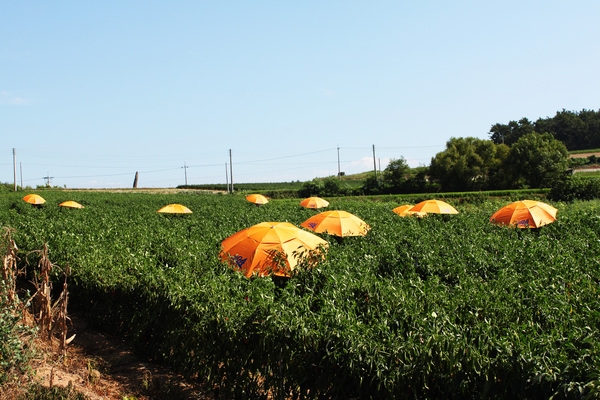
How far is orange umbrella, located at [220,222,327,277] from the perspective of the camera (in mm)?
8961

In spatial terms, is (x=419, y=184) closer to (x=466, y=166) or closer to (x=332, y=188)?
(x=466, y=166)

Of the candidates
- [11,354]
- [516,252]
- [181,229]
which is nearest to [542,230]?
[516,252]

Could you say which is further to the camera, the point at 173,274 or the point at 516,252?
the point at 516,252

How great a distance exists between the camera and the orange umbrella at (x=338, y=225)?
13148mm

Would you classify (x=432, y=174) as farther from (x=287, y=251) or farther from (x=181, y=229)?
(x=287, y=251)

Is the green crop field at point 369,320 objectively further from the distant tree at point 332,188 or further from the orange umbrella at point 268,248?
the distant tree at point 332,188

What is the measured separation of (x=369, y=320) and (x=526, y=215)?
11234 millimetres

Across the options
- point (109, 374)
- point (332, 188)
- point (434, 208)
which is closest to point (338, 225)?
point (434, 208)

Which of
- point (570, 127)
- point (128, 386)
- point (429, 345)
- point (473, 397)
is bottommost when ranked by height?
point (128, 386)

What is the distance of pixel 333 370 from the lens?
16.2 feet

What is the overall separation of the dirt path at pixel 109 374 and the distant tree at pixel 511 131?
84729 mm

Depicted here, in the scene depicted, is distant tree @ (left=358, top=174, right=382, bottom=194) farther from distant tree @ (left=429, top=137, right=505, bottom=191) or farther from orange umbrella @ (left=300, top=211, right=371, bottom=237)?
orange umbrella @ (left=300, top=211, right=371, bottom=237)

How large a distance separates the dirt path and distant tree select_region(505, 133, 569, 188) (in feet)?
153

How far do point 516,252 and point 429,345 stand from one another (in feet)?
19.8
